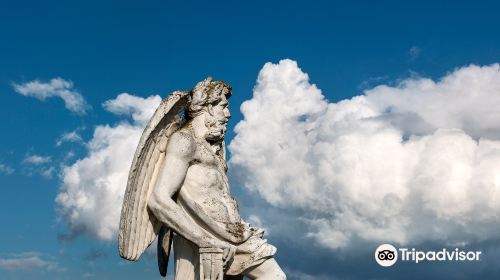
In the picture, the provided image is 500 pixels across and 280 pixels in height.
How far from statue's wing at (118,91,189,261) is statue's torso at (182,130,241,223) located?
57 cm

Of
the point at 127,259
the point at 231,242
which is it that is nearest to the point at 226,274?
the point at 231,242

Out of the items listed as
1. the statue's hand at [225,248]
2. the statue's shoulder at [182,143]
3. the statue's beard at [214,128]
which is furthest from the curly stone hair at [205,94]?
the statue's hand at [225,248]

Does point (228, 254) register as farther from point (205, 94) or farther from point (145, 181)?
point (205, 94)

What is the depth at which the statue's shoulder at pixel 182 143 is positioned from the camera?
14445 millimetres

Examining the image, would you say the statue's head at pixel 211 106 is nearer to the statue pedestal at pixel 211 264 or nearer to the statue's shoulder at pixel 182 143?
the statue's shoulder at pixel 182 143

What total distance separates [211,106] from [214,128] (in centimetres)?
39

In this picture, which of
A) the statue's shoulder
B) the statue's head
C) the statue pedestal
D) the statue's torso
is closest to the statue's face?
the statue's head

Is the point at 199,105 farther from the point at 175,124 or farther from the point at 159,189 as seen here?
the point at 159,189

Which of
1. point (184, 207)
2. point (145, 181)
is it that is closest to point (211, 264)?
point (184, 207)

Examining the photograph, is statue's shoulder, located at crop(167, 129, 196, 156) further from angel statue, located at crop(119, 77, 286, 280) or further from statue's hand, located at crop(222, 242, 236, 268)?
statue's hand, located at crop(222, 242, 236, 268)

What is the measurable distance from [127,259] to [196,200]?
149 centimetres

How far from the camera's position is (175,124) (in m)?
14.8

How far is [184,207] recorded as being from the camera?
47.5 ft

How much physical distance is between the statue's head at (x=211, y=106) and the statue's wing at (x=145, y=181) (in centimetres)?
36
